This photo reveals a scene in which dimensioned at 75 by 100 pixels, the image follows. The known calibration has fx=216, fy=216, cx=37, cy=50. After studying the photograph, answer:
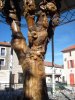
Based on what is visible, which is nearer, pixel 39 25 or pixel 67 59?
pixel 39 25

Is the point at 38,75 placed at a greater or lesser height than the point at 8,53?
lesser

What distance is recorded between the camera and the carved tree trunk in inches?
155

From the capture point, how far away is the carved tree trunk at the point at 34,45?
12.9 feet

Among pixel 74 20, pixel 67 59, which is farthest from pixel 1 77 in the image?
pixel 74 20

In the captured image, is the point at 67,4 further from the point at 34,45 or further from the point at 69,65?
the point at 69,65

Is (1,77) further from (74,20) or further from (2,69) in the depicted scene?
(74,20)

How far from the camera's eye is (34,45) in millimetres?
4176

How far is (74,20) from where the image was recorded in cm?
961

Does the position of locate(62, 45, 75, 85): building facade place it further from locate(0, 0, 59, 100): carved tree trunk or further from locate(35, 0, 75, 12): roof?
locate(0, 0, 59, 100): carved tree trunk

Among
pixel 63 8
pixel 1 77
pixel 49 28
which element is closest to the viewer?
pixel 49 28

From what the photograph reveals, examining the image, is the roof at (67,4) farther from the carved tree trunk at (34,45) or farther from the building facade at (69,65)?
the building facade at (69,65)

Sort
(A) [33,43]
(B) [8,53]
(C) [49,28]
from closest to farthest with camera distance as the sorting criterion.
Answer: (A) [33,43]
(C) [49,28]
(B) [8,53]

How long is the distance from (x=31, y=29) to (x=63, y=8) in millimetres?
4005

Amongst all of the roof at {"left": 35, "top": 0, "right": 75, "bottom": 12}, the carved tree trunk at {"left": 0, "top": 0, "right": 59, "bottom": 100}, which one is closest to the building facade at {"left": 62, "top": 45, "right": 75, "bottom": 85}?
the roof at {"left": 35, "top": 0, "right": 75, "bottom": 12}
